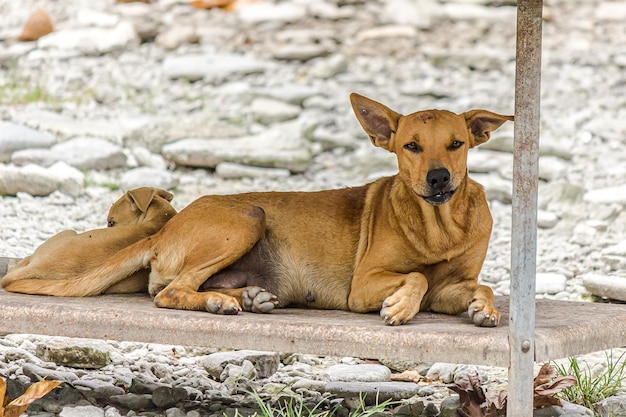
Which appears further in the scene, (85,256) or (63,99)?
(63,99)

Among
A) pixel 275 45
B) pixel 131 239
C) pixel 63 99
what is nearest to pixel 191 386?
pixel 131 239

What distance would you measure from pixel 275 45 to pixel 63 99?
3.83m

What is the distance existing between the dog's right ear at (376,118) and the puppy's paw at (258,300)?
0.90 metres

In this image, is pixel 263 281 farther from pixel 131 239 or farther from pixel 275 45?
pixel 275 45

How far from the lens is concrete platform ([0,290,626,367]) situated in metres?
4.18

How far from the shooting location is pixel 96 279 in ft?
16.3

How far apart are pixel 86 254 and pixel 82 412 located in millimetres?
753

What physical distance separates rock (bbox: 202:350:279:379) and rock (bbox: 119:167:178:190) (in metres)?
4.53

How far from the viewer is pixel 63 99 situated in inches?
519

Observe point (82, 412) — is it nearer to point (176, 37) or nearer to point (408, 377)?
point (408, 377)

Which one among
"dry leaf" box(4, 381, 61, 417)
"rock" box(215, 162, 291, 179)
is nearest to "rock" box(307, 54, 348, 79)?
"rock" box(215, 162, 291, 179)

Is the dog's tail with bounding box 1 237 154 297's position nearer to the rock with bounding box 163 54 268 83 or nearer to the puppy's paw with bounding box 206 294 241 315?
the puppy's paw with bounding box 206 294 241 315

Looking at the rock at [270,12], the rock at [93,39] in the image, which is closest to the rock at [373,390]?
the rock at [93,39]

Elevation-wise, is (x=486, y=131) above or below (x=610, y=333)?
above
